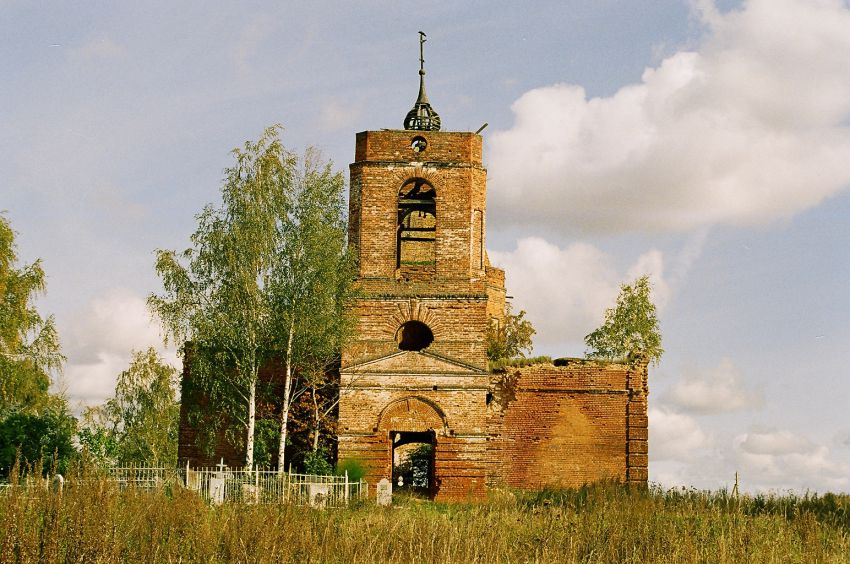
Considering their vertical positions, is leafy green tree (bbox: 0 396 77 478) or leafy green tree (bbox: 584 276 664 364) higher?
leafy green tree (bbox: 584 276 664 364)

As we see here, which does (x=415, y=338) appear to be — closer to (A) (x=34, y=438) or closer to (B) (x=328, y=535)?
(A) (x=34, y=438)

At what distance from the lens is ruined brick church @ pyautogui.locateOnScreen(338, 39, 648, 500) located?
21.1 meters

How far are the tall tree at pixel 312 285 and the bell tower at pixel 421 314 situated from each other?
0.48 meters

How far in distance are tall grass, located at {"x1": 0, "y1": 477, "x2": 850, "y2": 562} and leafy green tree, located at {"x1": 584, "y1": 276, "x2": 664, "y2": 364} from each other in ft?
70.0

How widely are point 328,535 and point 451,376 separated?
12.7 metres

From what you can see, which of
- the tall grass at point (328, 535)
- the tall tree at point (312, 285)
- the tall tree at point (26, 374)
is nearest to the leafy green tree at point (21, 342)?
the tall tree at point (26, 374)

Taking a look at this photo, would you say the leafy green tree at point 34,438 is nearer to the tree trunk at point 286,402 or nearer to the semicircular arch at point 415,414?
the tree trunk at point 286,402

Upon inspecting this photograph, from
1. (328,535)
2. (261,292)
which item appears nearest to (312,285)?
(261,292)

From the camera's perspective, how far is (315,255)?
69.2 feet

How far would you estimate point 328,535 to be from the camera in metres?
8.56

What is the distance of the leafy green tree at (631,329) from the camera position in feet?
107

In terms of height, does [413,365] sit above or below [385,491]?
above

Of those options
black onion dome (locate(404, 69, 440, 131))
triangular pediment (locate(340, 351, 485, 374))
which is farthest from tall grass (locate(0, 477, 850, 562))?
black onion dome (locate(404, 69, 440, 131))

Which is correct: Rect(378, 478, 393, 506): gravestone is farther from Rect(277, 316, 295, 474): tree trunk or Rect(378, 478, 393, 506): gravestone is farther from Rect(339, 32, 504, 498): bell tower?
Rect(277, 316, 295, 474): tree trunk
